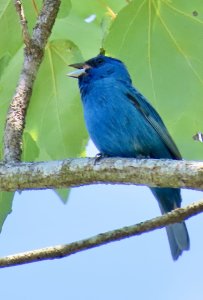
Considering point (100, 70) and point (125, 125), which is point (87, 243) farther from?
point (100, 70)

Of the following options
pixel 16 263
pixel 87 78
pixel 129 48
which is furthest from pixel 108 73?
pixel 16 263

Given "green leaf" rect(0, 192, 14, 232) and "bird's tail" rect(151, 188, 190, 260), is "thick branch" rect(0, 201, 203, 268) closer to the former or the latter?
"green leaf" rect(0, 192, 14, 232)

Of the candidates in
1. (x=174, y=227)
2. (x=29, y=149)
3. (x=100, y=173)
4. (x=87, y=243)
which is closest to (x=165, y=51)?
(x=29, y=149)

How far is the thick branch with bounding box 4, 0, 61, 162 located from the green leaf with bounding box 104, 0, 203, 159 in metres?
0.38

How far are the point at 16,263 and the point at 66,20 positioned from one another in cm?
212

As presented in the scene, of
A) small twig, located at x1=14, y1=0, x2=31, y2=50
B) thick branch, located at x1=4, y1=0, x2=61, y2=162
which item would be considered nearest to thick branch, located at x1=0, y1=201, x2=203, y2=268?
thick branch, located at x1=4, y1=0, x2=61, y2=162

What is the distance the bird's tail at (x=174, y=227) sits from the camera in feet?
16.5

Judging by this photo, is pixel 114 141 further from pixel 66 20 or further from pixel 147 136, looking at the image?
pixel 66 20

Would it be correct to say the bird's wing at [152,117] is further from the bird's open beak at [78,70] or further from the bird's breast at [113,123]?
the bird's open beak at [78,70]

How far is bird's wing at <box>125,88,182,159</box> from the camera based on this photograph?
17.2 ft

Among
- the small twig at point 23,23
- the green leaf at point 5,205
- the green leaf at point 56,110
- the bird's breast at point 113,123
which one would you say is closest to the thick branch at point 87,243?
the green leaf at point 5,205

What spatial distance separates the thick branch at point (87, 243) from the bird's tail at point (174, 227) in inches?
56.3

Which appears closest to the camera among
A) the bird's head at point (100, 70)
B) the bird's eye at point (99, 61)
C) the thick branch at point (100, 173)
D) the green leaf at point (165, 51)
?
the thick branch at point (100, 173)

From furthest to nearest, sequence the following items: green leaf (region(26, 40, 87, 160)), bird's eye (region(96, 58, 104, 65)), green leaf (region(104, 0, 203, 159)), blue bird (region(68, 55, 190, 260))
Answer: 1. bird's eye (region(96, 58, 104, 65))
2. blue bird (region(68, 55, 190, 260))
3. green leaf (region(26, 40, 87, 160))
4. green leaf (region(104, 0, 203, 159))
